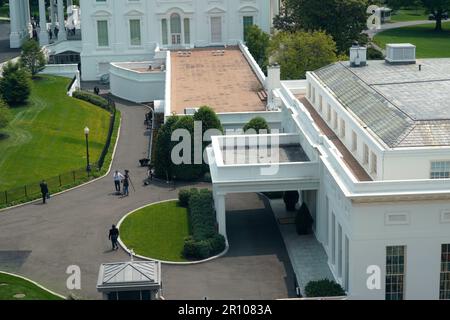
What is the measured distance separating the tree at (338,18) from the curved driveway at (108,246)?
113ft

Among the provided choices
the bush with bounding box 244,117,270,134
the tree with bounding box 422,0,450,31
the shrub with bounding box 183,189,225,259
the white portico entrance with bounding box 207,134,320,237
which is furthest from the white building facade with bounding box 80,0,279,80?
the white portico entrance with bounding box 207,134,320,237

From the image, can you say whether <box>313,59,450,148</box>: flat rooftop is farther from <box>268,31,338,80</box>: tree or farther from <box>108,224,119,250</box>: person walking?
<box>268,31,338,80</box>: tree

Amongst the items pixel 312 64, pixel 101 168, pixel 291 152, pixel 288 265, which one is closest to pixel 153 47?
pixel 312 64

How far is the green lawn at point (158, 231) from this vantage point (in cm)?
4802

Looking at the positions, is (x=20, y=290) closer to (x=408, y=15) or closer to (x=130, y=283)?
(x=130, y=283)

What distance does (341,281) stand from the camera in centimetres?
4219

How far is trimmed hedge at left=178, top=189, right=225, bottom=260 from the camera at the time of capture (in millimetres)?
47125

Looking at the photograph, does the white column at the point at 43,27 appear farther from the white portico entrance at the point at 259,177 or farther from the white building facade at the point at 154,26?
the white portico entrance at the point at 259,177

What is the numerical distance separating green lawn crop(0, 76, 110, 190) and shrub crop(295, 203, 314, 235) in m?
18.6

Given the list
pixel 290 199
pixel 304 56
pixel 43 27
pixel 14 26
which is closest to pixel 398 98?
pixel 290 199

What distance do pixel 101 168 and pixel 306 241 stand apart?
19862mm

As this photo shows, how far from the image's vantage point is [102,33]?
9938 cm

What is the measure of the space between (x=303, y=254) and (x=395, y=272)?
25.1 ft

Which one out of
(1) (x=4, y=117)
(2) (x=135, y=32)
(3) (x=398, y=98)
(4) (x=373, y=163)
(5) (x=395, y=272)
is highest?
(3) (x=398, y=98)
